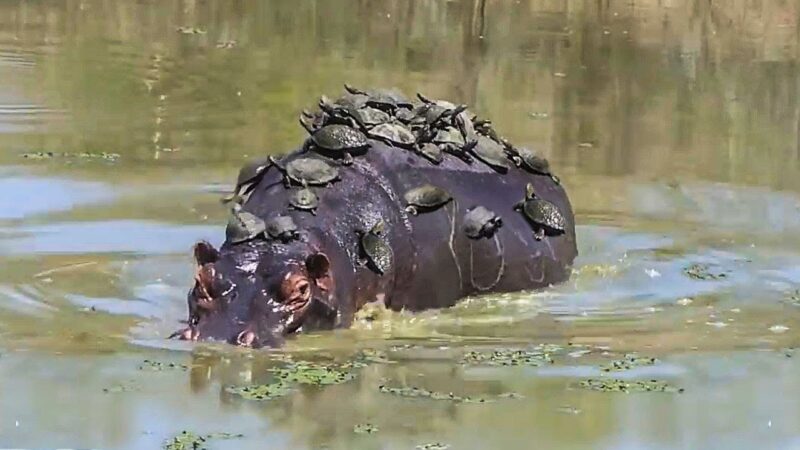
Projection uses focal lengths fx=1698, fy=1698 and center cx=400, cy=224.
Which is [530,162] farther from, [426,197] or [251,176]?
[251,176]

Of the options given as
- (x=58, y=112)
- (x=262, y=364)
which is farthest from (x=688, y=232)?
(x=58, y=112)

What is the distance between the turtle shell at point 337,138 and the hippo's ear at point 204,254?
3.93ft

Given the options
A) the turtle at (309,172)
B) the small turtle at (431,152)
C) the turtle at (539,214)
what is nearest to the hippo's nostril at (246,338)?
the turtle at (309,172)

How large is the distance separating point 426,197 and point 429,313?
0.59 metres

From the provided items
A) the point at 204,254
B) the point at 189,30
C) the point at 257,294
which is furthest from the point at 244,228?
the point at 189,30

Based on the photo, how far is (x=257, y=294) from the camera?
705 cm

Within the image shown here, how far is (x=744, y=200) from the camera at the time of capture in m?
11.1

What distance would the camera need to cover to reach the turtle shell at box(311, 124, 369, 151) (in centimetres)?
817

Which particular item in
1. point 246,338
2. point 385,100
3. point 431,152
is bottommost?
point 246,338

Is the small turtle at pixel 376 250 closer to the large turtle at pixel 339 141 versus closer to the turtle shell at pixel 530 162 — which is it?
the large turtle at pixel 339 141

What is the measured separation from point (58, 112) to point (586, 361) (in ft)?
24.8

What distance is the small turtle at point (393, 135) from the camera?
330 inches

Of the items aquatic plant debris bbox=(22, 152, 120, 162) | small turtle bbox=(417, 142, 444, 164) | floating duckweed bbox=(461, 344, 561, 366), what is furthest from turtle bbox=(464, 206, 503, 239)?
aquatic plant debris bbox=(22, 152, 120, 162)

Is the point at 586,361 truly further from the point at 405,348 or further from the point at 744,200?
the point at 744,200
